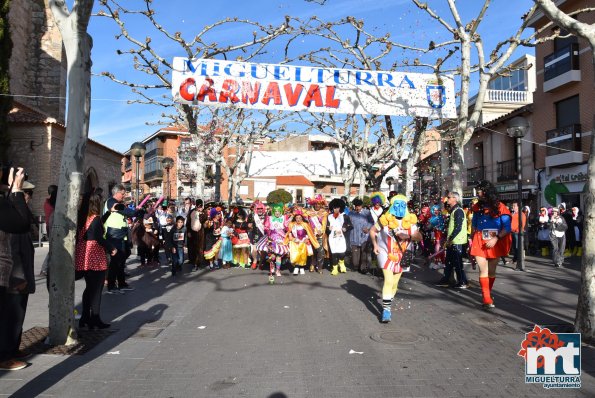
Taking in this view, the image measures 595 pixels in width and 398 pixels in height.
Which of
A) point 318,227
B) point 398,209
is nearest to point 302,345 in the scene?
point 398,209

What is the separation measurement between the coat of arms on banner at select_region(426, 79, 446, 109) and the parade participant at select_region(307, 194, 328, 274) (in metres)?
3.93

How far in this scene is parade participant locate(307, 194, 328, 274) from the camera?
12125 millimetres

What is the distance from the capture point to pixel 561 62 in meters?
21.8

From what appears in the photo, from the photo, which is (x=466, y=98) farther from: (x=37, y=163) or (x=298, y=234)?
(x=37, y=163)

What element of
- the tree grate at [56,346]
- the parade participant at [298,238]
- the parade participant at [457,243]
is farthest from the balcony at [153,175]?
the tree grate at [56,346]

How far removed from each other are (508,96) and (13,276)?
99.4ft

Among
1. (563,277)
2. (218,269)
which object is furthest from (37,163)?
(563,277)

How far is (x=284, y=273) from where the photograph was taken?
1178cm

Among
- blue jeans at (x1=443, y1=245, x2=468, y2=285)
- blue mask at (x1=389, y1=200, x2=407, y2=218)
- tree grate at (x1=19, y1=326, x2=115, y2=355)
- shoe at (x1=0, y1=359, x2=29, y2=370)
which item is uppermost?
blue mask at (x1=389, y1=200, x2=407, y2=218)

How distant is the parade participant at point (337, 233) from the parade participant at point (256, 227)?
5.72 ft

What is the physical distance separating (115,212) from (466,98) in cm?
767

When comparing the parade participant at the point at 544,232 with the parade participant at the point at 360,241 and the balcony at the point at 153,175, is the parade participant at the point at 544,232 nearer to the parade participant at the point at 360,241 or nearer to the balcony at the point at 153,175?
the parade participant at the point at 360,241

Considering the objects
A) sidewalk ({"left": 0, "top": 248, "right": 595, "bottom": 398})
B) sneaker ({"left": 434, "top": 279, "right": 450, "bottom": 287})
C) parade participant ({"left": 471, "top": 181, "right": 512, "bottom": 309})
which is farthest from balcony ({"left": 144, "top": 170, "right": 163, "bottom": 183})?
parade participant ({"left": 471, "top": 181, "right": 512, "bottom": 309})

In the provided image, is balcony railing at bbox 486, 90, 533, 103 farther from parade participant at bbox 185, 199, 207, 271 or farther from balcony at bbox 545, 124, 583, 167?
parade participant at bbox 185, 199, 207, 271
